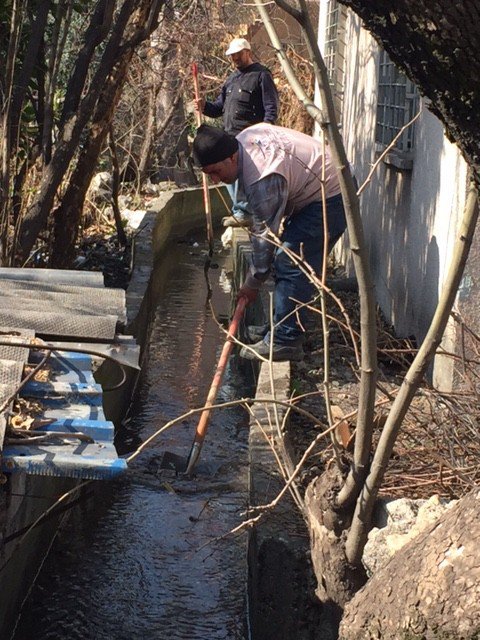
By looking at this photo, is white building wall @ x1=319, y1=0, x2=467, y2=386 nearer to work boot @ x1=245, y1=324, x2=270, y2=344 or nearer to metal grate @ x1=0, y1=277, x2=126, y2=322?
work boot @ x1=245, y1=324, x2=270, y2=344

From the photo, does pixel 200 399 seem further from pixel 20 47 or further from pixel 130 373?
pixel 20 47

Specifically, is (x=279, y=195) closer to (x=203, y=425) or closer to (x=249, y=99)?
(x=203, y=425)

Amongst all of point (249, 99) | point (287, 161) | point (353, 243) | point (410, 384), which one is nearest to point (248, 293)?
point (287, 161)

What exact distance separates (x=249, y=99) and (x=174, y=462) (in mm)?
5093

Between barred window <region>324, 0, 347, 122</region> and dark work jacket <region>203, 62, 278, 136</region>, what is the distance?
254 cm

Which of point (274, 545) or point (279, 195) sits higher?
point (279, 195)

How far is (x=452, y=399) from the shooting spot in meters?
4.39

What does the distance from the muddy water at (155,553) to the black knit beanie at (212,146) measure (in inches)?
75.7

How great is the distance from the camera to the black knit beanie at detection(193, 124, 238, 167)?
6402 mm

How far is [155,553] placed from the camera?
5945 millimetres

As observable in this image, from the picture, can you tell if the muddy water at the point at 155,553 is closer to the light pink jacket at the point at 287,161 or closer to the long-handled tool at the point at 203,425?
the long-handled tool at the point at 203,425

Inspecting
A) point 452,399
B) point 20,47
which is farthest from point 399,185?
point 452,399

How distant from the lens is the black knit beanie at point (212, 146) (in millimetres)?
6402

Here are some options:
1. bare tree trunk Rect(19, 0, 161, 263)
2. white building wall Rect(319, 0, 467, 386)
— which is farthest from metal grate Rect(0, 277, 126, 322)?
bare tree trunk Rect(19, 0, 161, 263)
